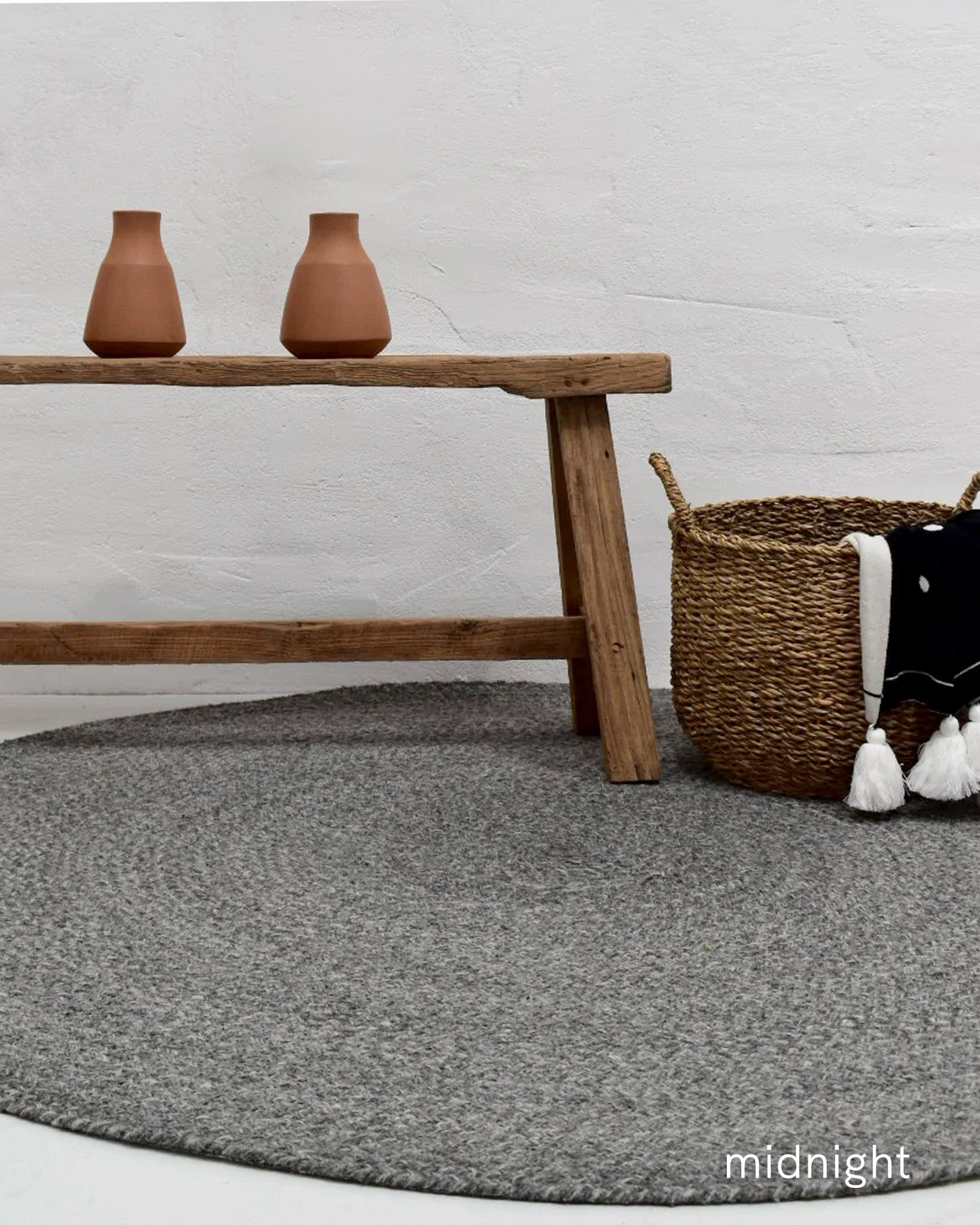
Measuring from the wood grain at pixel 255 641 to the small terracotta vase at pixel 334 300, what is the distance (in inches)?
14.1

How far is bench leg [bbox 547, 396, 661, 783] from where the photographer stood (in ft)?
6.03

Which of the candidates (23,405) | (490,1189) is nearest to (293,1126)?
(490,1189)

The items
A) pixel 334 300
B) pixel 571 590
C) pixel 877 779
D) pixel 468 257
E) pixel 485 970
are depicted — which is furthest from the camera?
pixel 468 257

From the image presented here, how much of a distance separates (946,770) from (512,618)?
1.84 feet

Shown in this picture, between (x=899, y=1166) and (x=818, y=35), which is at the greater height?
(x=818, y=35)

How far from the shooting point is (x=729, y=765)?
1.82 meters

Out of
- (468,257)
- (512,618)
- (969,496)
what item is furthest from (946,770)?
(468,257)

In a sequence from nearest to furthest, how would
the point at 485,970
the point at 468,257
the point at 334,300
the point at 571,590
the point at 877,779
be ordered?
1. the point at 485,970
2. the point at 877,779
3. the point at 334,300
4. the point at 571,590
5. the point at 468,257

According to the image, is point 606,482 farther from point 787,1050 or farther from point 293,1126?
point 293,1126

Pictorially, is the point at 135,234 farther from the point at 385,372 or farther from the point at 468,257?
the point at 468,257

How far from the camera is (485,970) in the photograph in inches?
51.3

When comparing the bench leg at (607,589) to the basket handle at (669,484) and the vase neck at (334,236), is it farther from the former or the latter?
the vase neck at (334,236)

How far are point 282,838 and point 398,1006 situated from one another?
447mm

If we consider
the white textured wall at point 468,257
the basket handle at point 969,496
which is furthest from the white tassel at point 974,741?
the white textured wall at point 468,257
